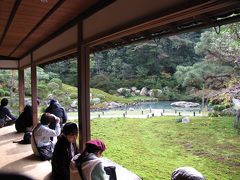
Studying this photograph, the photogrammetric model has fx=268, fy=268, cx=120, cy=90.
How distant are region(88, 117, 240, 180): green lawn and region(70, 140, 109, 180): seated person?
460 centimetres

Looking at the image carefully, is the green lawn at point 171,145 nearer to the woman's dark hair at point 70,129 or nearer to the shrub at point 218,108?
the shrub at point 218,108

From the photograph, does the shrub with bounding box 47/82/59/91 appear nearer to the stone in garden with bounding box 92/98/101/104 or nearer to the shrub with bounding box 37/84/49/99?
the shrub with bounding box 37/84/49/99

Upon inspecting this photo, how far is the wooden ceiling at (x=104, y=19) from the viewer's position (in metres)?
1.74

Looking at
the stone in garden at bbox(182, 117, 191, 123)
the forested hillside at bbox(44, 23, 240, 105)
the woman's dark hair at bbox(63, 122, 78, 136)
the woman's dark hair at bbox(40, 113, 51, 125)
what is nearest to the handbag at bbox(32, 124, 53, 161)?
the woman's dark hair at bbox(40, 113, 51, 125)

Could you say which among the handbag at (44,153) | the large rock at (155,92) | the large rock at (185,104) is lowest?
the handbag at (44,153)

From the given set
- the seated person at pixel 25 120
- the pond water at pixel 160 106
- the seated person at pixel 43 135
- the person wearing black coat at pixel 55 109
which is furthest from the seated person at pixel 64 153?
the pond water at pixel 160 106

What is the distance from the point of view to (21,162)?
157 inches

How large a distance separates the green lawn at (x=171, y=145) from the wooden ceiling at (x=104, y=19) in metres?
4.09

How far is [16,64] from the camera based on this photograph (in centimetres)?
910

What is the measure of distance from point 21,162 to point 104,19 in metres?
2.53

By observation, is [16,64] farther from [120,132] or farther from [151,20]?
[151,20]

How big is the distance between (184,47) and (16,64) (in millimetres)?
6146

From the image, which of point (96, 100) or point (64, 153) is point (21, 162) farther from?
point (96, 100)

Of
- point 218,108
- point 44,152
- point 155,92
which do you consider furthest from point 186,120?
point 44,152
